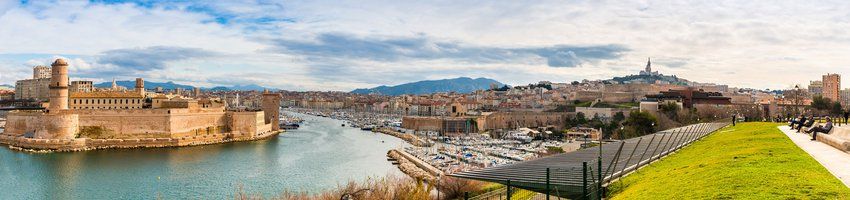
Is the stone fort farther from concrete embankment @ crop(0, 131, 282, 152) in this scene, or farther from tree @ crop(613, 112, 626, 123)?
tree @ crop(613, 112, 626, 123)

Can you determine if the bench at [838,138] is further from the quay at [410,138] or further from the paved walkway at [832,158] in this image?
the quay at [410,138]

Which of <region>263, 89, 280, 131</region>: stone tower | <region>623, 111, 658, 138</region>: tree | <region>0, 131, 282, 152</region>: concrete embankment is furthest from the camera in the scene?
<region>263, 89, 280, 131</region>: stone tower

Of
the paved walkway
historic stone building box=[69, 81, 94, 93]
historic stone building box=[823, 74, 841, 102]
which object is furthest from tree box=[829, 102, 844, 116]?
→ historic stone building box=[69, 81, 94, 93]

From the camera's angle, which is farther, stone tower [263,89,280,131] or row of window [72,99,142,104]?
stone tower [263,89,280,131]

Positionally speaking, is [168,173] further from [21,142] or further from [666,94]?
[666,94]

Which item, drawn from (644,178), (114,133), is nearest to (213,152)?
(114,133)

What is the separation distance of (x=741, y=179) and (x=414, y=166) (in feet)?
46.2

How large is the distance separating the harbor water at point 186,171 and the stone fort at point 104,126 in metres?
1.06

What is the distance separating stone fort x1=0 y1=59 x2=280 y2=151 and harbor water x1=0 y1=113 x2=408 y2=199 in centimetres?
106

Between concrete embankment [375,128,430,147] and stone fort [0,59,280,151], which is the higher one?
stone fort [0,59,280,151]

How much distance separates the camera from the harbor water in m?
12.7

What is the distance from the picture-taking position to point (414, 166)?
692 inches

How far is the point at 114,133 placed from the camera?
22.4 m

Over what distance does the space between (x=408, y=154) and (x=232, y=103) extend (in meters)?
60.1
